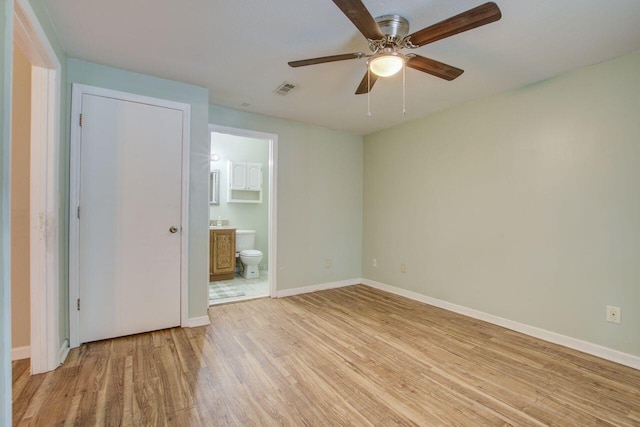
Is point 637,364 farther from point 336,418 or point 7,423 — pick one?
point 7,423

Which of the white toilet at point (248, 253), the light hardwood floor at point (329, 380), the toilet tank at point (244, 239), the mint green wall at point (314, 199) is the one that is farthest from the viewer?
the toilet tank at point (244, 239)

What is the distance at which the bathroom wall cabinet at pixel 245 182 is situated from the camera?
204 inches

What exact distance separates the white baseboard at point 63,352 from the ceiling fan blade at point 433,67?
10.4 ft

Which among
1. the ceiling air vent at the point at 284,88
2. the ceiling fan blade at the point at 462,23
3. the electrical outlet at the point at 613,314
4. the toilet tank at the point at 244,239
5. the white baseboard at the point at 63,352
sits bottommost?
the white baseboard at the point at 63,352

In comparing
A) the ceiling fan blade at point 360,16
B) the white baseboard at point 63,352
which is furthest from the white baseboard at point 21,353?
the ceiling fan blade at point 360,16

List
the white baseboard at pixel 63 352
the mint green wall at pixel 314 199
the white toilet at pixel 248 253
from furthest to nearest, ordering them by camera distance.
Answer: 1. the white toilet at pixel 248 253
2. the mint green wall at pixel 314 199
3. the white baseboard at pixel 63 352

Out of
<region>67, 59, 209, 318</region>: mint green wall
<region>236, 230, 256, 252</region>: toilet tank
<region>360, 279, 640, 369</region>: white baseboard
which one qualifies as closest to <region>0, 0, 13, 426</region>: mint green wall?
<region>67, 59, 209, 318</region>: mint green wall

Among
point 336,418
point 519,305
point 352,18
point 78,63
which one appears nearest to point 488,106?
point 519,305

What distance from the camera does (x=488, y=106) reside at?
305 cm

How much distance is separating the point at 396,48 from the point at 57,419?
9.36ft

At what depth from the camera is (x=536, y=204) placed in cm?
269

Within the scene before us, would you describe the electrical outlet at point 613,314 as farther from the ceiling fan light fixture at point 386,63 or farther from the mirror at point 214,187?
the mirror at point 214,187

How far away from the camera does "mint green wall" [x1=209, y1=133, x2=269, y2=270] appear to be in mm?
5227

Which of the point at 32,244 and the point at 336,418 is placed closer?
the point at 336,418
